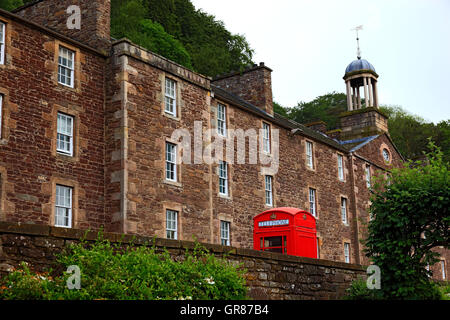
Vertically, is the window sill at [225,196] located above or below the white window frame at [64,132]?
below

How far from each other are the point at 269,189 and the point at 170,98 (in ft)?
26.6

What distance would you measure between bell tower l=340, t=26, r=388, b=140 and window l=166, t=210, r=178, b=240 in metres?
25.8

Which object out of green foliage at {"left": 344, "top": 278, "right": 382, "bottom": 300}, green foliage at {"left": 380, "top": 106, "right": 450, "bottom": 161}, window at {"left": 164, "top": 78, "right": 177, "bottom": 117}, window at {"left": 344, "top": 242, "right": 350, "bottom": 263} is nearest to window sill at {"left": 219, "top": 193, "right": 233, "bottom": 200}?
window at {"left": 164, "top": 78, "right": 177, "bottom": 117}

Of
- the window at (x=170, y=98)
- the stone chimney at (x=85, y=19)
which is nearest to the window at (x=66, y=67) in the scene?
the stone chimney at (x=85, y=19)

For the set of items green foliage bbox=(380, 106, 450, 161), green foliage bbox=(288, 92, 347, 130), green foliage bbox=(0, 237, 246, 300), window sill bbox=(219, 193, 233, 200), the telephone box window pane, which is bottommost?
green foliage bbox=(0, 237, 246, 300)

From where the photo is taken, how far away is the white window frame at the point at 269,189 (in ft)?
91.8

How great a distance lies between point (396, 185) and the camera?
14.9 metres

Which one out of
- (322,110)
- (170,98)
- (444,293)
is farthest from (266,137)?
(322,110)

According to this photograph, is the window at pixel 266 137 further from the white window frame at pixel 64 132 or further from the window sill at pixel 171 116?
the white window frame at pixel 64 132

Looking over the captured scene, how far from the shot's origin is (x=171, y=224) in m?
21.3

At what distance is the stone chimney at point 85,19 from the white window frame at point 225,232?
8.90 metres

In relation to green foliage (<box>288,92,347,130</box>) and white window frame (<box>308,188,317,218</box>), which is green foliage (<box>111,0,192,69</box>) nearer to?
white window frame (<box>308,188,317,218</box>)

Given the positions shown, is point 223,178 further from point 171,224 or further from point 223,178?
point 171,224

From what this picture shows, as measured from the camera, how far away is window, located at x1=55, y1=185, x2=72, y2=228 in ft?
61.0
